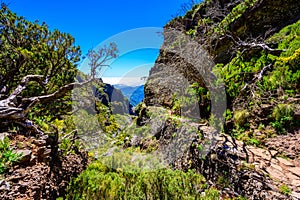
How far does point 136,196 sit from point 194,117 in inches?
184

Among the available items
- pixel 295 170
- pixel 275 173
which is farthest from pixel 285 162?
pixel 275 173

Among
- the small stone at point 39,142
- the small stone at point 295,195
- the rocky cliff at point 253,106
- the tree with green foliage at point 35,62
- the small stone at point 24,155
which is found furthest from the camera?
the tree with green foliage at point 35,62

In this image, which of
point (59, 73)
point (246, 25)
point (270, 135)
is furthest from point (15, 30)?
point (246, 25)

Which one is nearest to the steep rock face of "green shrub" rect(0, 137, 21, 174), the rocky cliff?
the rocky cliff

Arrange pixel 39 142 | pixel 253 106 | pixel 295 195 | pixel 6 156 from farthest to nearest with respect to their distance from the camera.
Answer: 1. pixel 253 106
2. pixel 39 142
3. pixel 6 156
4. pixel 295 195

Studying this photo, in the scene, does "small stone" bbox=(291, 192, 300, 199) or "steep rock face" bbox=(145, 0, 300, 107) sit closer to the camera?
"small stone" bbox=(291, 192, 300, 199)

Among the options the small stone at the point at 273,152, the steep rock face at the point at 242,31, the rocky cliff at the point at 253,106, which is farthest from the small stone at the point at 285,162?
the steep rock face at the point at 242,31

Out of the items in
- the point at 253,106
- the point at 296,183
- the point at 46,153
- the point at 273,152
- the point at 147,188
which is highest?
the point at 253,106

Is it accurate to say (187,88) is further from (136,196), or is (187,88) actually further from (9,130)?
(9,130)

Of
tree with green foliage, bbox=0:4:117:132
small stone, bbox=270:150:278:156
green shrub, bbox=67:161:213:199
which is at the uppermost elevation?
tree with green foliage, bbox=0:4:117:132

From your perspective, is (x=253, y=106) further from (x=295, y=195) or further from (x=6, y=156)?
(x=6, y=156)

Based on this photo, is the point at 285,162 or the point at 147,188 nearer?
the point at 147,188

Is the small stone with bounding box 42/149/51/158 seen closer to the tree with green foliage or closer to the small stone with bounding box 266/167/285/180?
the tree with green foliage

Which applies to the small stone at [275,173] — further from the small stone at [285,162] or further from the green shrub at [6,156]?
the green shrub at [6,156]
